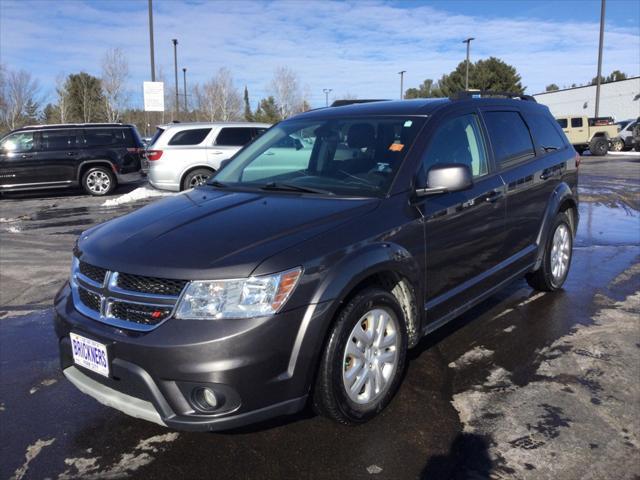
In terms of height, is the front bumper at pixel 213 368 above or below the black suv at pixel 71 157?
below

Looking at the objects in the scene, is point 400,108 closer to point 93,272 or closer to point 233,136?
point 93,272

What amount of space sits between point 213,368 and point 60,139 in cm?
1376

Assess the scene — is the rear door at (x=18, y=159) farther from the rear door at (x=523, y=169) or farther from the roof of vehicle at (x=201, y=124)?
the rear door at (x=523, y=169)

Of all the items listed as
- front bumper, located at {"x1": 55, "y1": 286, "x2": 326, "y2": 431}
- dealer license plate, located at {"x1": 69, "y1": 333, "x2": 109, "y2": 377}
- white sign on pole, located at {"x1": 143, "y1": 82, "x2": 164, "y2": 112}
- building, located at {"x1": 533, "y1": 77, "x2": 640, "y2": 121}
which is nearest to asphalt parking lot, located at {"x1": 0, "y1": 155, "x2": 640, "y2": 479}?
front bumper, located at {"x1": 55, "y1": 286, "x2": 326, "y2": 431}

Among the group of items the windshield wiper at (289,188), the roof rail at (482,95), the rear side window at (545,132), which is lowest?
the windshield wiper at (289,188)

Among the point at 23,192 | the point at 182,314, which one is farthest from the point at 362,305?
the point at 23,192

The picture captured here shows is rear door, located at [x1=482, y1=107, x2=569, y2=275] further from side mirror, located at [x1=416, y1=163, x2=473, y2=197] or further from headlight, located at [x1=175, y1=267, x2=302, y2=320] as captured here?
headlight, located at [x1=175, y1=267, x2=302, y2=320]

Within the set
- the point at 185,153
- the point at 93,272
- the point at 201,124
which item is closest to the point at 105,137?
the point at 201,124

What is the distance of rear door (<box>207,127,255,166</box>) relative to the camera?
1210 centimetres

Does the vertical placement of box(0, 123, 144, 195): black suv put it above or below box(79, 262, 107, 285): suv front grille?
above

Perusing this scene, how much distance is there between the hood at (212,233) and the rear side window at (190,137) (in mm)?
8890

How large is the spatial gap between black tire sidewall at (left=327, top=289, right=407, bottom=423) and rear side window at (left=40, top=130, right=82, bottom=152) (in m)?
13.4

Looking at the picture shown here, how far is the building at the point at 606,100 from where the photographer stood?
44531 millimetres

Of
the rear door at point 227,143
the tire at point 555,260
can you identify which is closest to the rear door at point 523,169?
the tire at point 555,260
